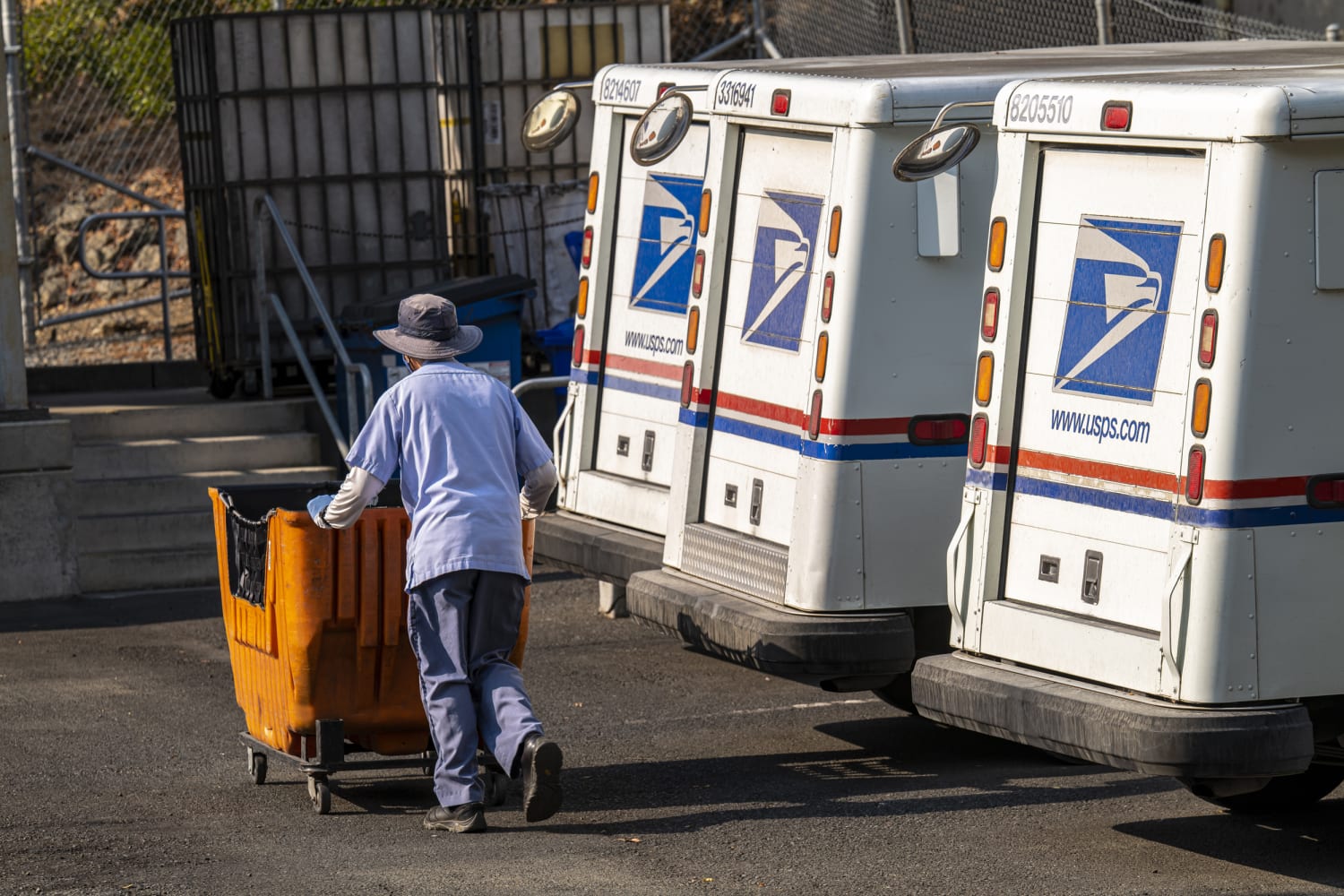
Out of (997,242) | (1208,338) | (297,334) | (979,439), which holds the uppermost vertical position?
(997,242)

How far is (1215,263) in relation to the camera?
5836 millimetres

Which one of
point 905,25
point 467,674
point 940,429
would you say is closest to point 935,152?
point 940,429

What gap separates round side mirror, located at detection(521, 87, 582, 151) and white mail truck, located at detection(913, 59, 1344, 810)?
3627 mm

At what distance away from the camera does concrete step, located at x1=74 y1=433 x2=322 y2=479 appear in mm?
12242

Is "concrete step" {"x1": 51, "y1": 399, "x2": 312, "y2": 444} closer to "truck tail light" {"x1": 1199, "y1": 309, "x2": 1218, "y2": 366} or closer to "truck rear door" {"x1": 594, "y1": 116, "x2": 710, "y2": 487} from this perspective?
"truck rear door" {"x1": 594, "y1": 116, "x2": 710, "y2": 487}

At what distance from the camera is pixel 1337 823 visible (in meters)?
7.10

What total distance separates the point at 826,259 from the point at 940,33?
9168 mm

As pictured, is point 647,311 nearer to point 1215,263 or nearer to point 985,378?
point 985,378

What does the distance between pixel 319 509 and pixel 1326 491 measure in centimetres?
317

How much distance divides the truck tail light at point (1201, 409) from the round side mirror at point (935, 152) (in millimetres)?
1214

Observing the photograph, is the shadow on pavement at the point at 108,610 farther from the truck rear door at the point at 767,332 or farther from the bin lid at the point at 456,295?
the truck rear door at the point at 767,332

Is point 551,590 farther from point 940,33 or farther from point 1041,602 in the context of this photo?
point 940,33

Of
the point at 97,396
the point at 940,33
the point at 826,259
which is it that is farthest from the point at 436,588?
the point at 940,33

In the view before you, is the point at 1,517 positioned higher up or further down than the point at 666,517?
further down
